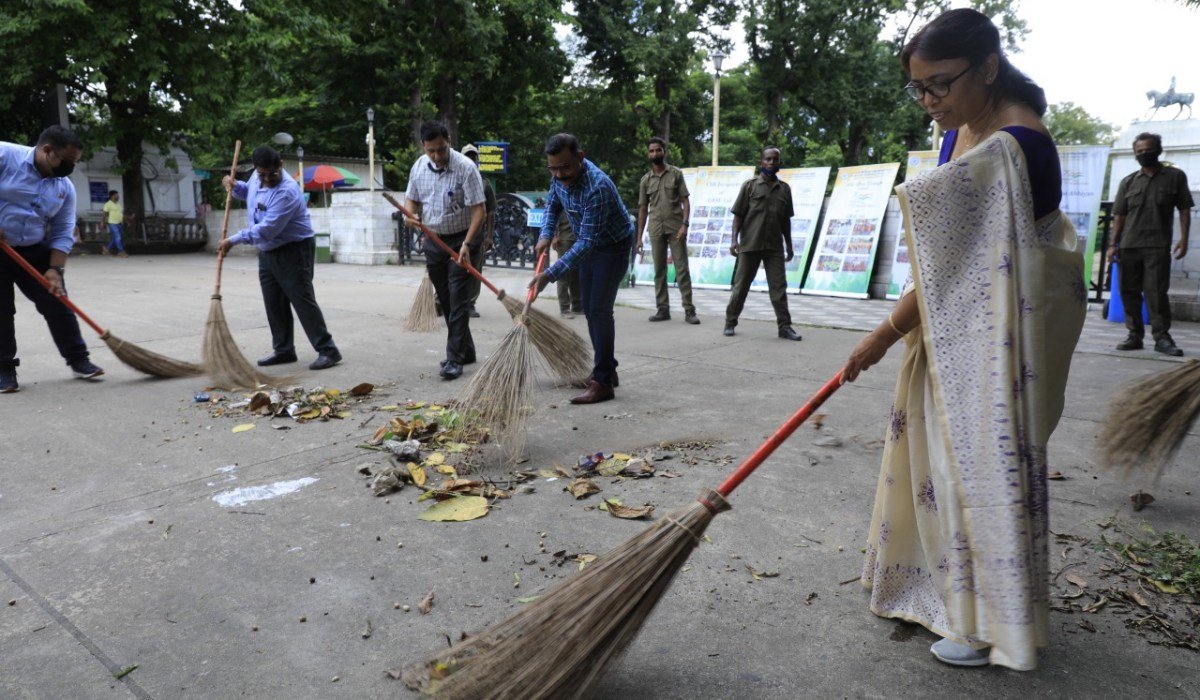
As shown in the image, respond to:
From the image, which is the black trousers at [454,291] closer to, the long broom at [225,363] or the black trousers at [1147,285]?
the long broom at [225,363]

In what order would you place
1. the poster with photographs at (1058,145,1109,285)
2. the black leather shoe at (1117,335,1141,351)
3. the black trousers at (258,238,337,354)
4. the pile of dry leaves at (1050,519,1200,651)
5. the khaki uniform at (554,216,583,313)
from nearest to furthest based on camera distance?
the pile of dry leaves at (1050,519,1200,651), the black trousers at (258,238,337,354), the black leather shoe at (1117,335,1141,351), the khaki uniform at (554,216,583,313), the poster with photographs at (1058,145,1109,285)

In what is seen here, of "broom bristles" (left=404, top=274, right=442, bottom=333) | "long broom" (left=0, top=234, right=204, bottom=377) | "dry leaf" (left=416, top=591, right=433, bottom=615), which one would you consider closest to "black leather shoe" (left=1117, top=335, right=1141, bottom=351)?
"broom bristles" (left=404, top=274, right=442, bottom=333)

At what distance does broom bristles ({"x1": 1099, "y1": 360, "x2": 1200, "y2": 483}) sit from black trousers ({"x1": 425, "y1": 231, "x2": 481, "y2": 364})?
3958mm

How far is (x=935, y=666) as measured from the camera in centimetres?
212

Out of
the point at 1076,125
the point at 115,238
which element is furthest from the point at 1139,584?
the point at 1076,125

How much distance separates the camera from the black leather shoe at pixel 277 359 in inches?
242

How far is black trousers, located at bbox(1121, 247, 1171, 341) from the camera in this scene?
668 centimetres

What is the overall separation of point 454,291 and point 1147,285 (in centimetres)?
572

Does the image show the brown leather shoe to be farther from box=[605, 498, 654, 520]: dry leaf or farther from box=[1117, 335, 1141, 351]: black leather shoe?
box=[1117, 335, 1141, 351]: black leather shoe

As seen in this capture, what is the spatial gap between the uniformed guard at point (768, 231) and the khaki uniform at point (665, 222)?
0.97m

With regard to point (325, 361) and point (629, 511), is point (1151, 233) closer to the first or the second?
point (629, 511)

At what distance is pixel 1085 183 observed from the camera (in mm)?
9648

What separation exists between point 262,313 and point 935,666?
8377 millimetres

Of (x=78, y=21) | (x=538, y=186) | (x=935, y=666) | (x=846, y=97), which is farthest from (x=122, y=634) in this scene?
(x=538, y=186)
